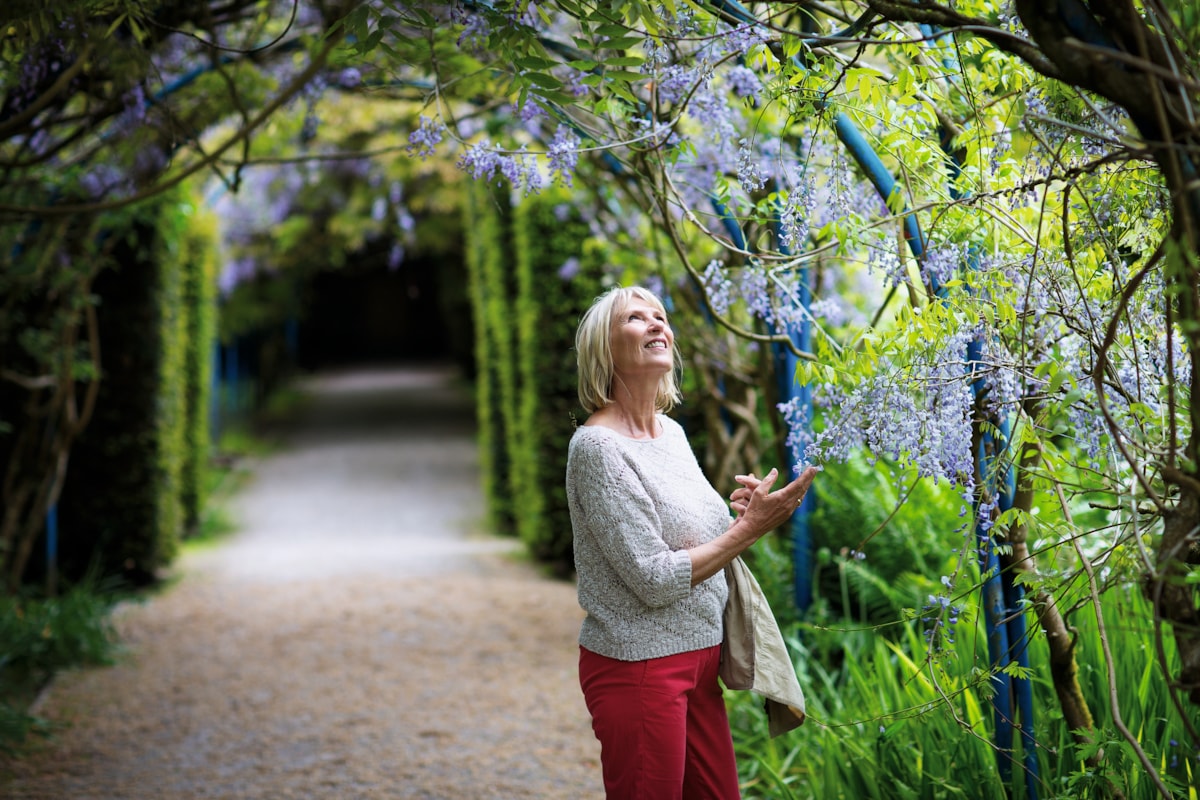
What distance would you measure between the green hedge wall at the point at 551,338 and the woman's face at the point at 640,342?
4.72 metres

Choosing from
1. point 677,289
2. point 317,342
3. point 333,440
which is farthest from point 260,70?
point 317,342

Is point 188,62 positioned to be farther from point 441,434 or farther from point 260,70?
point 441,434

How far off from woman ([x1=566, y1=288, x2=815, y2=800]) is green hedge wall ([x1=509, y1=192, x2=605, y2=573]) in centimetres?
472

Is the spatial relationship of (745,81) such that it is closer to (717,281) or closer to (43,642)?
(717,281)

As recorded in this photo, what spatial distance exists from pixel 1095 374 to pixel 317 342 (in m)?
25.8

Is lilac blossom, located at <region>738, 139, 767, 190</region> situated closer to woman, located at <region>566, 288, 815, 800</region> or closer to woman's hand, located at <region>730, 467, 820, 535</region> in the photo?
woman, located at <region>566, 288, 815, 800</region>

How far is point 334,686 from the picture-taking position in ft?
16.6

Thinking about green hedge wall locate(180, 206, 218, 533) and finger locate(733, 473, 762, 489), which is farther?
green hedge wall locate(180, 206, 218, 533)

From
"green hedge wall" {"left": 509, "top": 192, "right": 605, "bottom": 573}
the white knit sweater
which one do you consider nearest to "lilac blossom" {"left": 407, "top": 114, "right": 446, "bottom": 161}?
the white knit sweater

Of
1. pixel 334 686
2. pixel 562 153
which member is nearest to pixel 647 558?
pixel 562 153

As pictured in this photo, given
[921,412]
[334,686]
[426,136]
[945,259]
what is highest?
[426,136]

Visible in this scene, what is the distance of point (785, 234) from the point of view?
2600mm

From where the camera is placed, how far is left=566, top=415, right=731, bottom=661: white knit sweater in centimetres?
215

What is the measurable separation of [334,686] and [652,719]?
326cm
